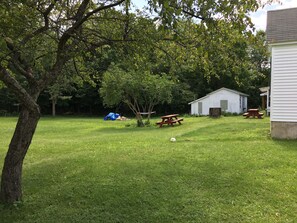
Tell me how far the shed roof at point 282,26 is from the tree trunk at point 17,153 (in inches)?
359

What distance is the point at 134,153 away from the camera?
28.2ft

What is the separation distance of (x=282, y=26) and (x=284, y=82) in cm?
227

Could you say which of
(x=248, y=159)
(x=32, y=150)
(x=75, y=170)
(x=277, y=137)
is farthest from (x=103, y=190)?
(x=277, y=137)

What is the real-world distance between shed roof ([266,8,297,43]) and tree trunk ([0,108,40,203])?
9.12 meters

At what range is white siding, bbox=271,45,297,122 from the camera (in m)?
11.2

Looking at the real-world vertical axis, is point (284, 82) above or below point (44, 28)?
below

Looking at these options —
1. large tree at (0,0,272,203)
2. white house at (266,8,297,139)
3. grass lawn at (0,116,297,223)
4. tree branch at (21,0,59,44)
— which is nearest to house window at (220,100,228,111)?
white house at (266,8,297,139)

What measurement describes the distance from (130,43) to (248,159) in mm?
4101

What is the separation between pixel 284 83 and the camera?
11344 mm

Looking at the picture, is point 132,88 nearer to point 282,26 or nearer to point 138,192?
point 282,26

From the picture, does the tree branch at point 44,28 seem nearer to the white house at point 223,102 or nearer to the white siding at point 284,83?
the white siding at point 284,83

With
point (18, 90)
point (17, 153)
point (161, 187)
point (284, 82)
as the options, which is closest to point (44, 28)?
point (18, 90)

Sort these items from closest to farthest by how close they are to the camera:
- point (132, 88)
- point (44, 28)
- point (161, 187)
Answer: point (44, 28)
point (161, 187)
point (132, 88)

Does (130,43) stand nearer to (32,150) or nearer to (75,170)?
(75,170)
